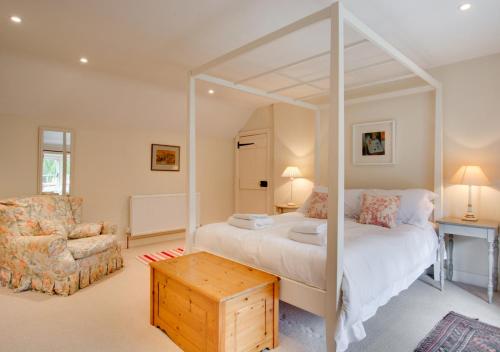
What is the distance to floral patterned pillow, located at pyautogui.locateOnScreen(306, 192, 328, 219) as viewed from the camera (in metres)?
3.43

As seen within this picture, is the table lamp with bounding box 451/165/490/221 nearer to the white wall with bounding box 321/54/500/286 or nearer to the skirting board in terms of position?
the white wall with bounding box 321/54/500/286

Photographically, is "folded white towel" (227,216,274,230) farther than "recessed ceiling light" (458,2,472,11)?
Yes

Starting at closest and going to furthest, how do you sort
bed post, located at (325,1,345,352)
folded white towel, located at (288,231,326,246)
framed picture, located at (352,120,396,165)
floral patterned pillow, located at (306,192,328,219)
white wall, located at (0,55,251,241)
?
bed post, located at (325,1,345,352)
folded white towel, located at (288,231,326,246)
floral patterned pillow, located at (306,192,328,219)
white wall, located at (0,55,251,241)
framed picture, located at (352,120,396,165)

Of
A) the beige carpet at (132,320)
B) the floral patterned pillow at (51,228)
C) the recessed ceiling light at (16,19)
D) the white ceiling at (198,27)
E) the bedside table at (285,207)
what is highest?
the white ceiling at (198,27)

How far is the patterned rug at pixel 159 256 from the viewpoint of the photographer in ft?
13.2

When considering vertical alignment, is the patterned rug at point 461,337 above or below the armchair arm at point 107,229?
below

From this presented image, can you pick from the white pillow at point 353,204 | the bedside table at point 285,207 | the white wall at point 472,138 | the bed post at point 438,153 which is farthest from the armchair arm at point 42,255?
the white wall at point 472,138

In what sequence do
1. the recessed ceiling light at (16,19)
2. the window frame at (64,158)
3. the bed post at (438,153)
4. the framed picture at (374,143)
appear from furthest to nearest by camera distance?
the window frame at (64,158), the framed picture at (374,143), the bed post at (438,153), the recessed ceiling light at (16,19)

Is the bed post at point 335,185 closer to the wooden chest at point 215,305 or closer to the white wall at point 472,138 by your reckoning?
the wooden chest at point 215,305

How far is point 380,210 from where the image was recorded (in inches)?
119

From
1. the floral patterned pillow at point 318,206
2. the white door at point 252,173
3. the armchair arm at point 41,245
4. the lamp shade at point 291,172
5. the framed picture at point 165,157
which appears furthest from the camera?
the white door at point 252,173

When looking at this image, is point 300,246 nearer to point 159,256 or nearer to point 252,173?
point 159,256

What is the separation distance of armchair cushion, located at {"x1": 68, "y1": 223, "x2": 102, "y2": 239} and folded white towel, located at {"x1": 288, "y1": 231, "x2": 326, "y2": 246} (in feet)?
8.39

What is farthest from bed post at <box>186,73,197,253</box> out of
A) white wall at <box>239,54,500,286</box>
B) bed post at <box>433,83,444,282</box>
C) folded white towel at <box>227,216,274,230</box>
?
bed post at <box>433,83,444,282</box>
